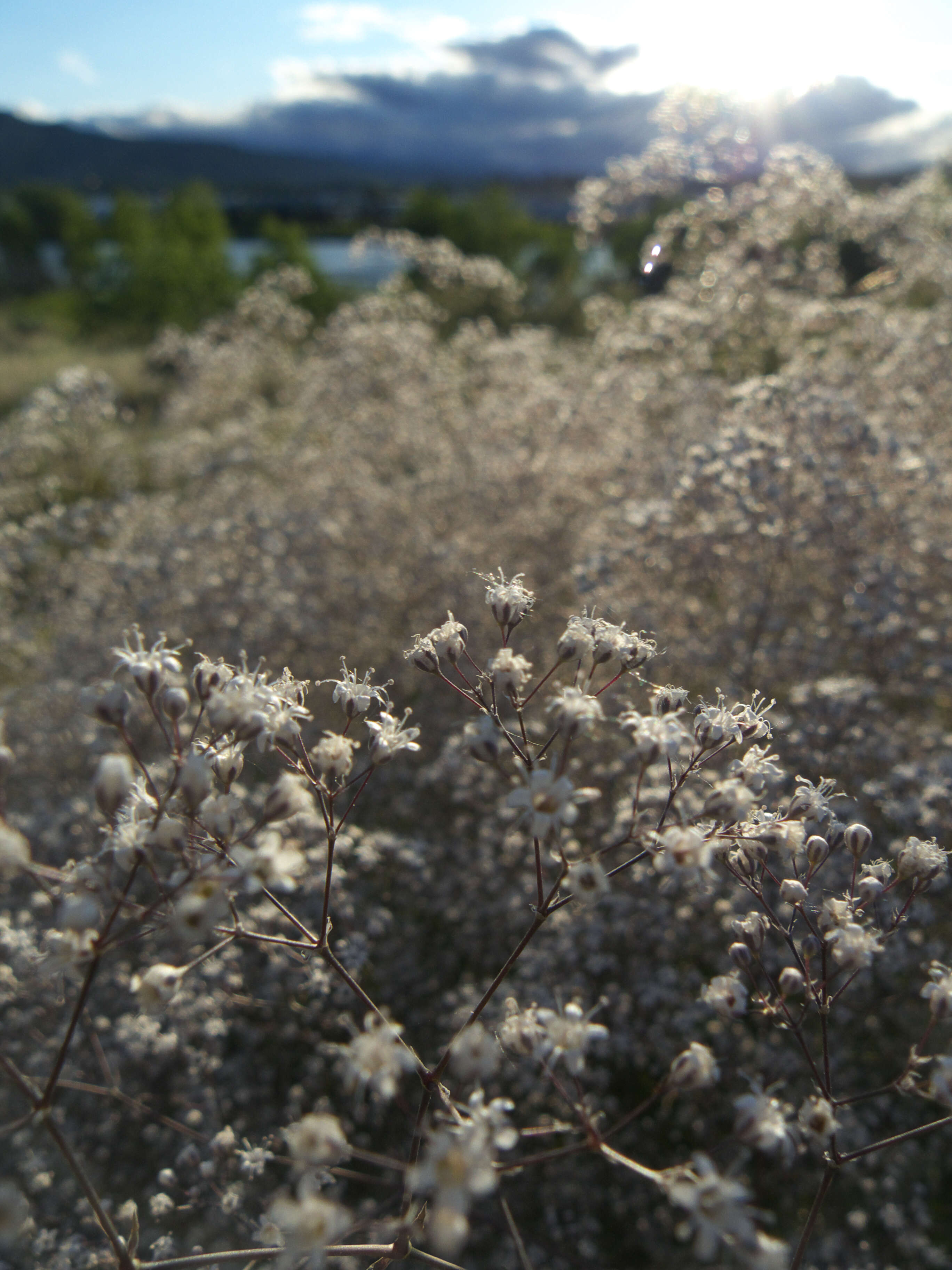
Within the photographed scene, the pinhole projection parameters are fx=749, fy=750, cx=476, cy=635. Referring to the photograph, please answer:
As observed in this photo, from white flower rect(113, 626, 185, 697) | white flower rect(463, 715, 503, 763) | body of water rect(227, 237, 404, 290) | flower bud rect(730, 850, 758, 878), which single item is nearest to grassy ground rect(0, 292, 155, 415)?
body of water rect(227, 237, 404, 290)

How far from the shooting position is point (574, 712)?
206 centimetres

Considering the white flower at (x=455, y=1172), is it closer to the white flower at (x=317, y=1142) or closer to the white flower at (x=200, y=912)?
the white flower at (x=317, y=1142)

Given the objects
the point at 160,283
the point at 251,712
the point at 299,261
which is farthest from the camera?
the point at 299,261

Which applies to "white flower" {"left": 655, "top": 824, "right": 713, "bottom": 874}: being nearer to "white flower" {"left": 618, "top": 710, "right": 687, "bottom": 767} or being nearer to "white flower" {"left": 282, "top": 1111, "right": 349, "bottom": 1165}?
"white flower" {"left": 618, "top": 710, "right": 687, "bottom": 767}

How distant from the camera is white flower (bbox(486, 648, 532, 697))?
2230 mm

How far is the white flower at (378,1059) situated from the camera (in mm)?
1541

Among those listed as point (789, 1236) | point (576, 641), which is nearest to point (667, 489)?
point (576, 641)

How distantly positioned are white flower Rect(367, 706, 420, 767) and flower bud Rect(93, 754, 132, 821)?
0.65m

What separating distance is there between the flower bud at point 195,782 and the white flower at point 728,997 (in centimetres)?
145

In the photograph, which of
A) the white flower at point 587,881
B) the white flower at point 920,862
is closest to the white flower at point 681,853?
the white flower at point 587,881

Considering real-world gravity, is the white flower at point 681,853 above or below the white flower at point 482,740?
below

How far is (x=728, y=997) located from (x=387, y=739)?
3.93 feet

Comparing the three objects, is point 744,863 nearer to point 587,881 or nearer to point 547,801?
point 587,881

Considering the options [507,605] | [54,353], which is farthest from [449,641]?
[54,353]
